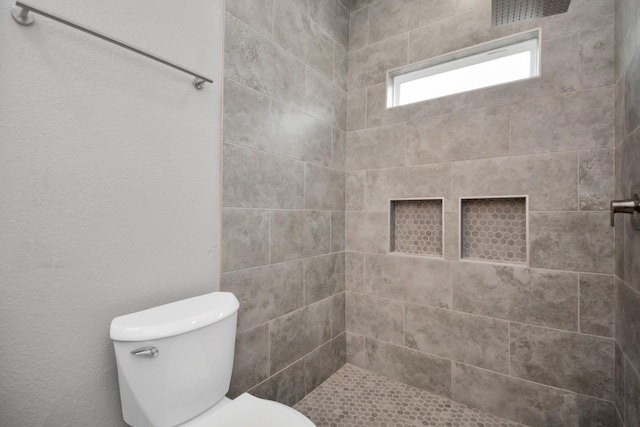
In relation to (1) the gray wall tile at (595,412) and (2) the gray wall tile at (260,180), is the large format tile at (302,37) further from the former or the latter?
(1) the gray wall tile at (595,412)

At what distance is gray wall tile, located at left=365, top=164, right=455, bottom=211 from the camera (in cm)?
184

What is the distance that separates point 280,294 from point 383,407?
910 mm

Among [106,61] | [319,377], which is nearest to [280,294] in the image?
[319,377]

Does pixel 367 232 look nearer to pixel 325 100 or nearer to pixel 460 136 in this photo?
pixel 460 136

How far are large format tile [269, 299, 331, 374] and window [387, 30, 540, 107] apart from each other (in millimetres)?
1519

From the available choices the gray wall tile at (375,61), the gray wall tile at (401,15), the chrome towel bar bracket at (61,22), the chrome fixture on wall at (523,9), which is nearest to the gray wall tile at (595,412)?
the chrome fixture on wall at (523,9)

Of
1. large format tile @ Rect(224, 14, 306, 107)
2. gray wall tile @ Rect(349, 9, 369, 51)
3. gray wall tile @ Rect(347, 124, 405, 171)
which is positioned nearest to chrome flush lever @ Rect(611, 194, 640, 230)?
gray wall tile @ Rect(347, 124, 405, 171)

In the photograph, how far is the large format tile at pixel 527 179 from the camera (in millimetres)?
1509

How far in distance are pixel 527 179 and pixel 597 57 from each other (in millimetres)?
650

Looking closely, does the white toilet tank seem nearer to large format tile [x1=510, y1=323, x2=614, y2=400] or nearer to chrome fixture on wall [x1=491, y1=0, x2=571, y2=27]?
large format tile [x1=510, y1=323, x2=614, y2=400]

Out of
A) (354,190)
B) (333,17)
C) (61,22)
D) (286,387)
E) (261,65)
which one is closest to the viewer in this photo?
(61,22)

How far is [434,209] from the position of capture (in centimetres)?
194

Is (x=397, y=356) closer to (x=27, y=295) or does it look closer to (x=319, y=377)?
(x=319, y=377)

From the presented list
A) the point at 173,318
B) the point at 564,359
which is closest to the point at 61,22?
the point at 173,318
